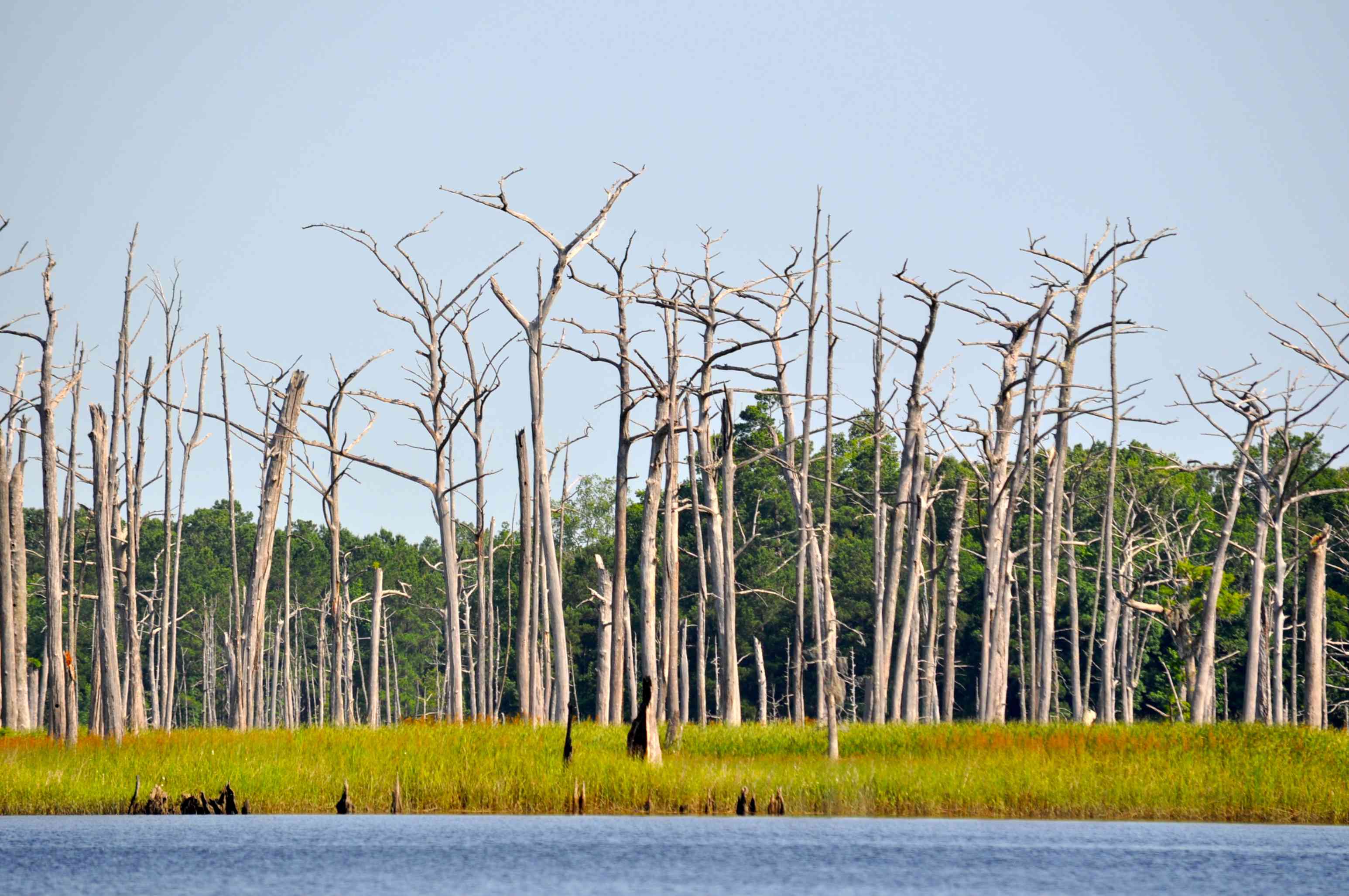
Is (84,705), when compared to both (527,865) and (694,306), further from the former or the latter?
(527,865)

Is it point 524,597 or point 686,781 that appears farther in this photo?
point 524,597

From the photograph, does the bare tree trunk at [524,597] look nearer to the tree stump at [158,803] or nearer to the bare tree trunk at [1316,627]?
the tree stump at [158,803]

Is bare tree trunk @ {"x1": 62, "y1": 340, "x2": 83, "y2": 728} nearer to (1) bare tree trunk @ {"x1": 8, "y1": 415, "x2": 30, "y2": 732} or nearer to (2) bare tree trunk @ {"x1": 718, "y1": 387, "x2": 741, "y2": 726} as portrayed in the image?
(1) bare tree trunk @ {"x1": 8, "y1": 415, "x2": 30, "y2": 732}

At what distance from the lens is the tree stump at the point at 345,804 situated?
17.9 m

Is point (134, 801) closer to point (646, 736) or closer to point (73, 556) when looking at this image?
point (646, 736)

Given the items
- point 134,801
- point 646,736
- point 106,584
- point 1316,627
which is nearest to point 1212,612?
point 1316,627

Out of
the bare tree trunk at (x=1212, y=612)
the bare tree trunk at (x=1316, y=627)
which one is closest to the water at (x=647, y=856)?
the bare tree trunk at (x=1212, y=612)

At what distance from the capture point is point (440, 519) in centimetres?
2947

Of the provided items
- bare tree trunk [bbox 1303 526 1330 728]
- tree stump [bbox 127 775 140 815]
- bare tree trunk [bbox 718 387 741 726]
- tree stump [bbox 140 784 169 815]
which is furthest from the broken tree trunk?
tree stump [bbox 127 775 140 815]

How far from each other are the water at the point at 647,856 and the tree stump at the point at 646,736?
73.7 inches

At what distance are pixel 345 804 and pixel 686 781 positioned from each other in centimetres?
393

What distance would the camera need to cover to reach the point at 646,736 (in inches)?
778

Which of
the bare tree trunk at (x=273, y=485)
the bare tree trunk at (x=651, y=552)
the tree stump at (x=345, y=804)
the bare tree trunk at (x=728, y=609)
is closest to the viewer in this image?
the tree stump at (x=345, y=804)

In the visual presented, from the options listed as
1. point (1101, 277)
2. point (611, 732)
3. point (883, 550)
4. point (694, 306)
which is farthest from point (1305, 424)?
point (611, 732)
